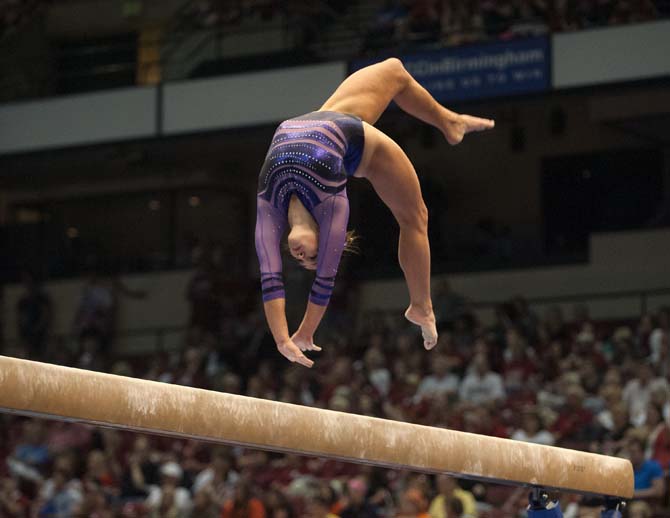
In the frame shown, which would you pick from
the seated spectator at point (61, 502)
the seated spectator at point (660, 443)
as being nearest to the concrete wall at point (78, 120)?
the seated spectator at point (61, 502)

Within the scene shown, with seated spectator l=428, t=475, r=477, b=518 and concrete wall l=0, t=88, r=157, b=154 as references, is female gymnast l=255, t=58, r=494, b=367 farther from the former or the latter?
concrete wall l=0, t=88, r=157, b=154

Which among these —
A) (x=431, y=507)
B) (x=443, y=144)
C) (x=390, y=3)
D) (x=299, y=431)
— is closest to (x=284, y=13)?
(x=390, y=3)

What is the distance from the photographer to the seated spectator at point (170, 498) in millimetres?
11000

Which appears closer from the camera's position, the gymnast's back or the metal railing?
the gymnast's back

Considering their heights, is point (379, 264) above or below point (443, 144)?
below

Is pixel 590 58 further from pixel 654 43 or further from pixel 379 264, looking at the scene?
pixel 379 264

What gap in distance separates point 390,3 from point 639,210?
394cm

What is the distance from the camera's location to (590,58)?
13555 mm

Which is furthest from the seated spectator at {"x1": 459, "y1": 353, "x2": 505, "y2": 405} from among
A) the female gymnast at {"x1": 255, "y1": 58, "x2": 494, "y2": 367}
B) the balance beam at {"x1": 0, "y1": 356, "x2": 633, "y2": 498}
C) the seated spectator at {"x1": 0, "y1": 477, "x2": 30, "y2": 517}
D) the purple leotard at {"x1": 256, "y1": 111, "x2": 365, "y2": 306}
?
the purple leotard at {"x1": 256, "y1": 111, "x2": 365, "y2": 306}

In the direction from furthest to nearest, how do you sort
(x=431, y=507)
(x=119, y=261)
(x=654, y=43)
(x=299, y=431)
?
(x=119, y=261) → (x=654, y=43) → (x=431, y=507) → (x=299, y=431)

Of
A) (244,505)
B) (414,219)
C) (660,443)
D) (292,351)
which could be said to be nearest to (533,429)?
(660,443)

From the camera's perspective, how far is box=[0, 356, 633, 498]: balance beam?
15.2ft

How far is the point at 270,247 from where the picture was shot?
5652 mm

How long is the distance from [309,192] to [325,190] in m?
0.07
